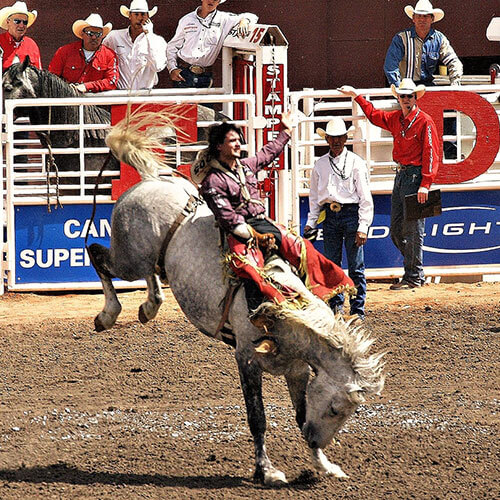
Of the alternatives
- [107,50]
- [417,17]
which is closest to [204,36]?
[107,50]

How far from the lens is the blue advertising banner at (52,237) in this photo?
11.2 m

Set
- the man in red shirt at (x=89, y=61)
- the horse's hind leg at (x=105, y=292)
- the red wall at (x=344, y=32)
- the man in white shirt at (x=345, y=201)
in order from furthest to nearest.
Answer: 1. the red wall at (x=344, y=32)
2. the man in red shirt at (x=89, y=61)
3. the man in white shirt at (x=345, y=201)
4. the horse's hind leg at (x=105, y=292)

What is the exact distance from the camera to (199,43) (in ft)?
39.7

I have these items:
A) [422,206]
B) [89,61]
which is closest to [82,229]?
[89,61]

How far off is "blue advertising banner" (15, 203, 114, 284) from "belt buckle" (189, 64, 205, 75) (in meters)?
1.99

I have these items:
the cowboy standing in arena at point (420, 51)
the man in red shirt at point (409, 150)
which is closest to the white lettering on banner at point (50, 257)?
the man in red shirt at point (409, 150)

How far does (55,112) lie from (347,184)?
3305 millimetres

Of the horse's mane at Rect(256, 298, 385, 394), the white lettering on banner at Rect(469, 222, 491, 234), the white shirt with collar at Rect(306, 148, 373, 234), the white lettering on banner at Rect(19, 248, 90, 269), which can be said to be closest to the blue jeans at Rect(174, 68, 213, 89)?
the white lettering on banner at Rect(19, 248, 90, 269)

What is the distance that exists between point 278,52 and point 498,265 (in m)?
3.35

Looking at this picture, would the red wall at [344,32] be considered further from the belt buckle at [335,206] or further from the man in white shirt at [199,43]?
the belt buckle at [335,206]

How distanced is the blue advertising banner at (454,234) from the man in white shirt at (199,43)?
2424 mm

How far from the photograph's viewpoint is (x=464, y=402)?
7840 millimetres

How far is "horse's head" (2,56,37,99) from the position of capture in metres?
11.1

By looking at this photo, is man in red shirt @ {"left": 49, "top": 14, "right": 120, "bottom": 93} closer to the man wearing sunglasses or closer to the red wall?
the man wearing sunglasses
